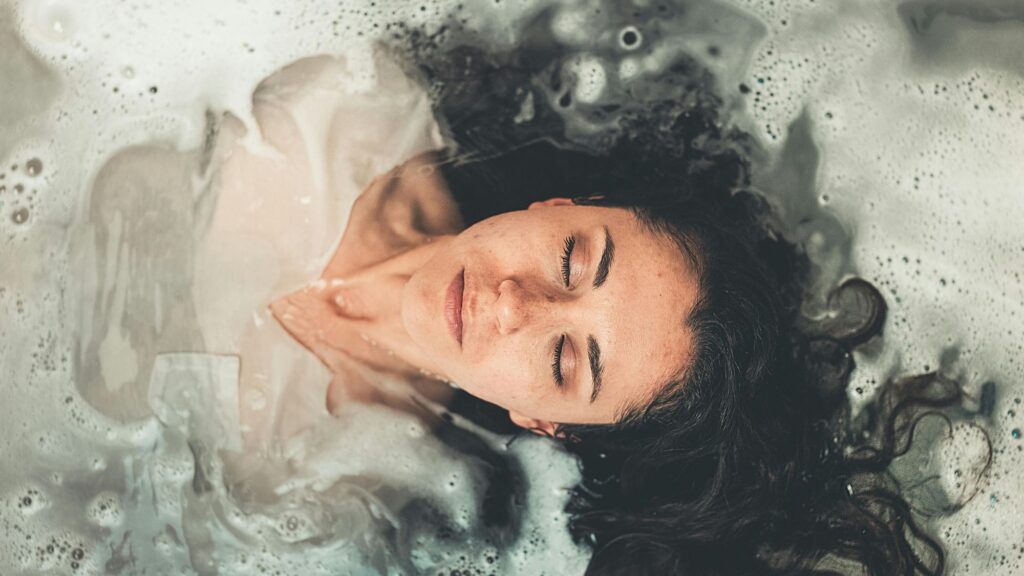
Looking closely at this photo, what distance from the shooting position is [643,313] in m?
0.84

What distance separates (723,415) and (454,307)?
33 cm

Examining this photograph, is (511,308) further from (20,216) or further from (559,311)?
(20,216)

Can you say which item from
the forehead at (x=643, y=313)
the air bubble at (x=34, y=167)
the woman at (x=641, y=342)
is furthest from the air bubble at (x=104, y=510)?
the forehead at (x=643, y=313)

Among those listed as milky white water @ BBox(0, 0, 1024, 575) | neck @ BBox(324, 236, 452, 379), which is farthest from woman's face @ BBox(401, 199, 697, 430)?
milky white water @ BBox(0, 0, 1024, 575)

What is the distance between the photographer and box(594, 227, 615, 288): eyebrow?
834 mm

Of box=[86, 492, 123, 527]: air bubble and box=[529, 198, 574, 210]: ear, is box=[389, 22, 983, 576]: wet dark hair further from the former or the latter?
box=[86, 492, 123, 527]: air bubble

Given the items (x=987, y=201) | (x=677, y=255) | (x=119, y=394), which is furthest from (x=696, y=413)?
(x=119, y=394)

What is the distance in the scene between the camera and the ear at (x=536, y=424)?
3.27 ft

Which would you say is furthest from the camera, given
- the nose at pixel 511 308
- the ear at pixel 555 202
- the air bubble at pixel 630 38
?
the air bubble at pixel 630 38

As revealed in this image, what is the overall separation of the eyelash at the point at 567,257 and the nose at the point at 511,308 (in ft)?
0.16

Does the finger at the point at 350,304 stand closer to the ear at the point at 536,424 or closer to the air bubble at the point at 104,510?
the ear at the point at 536,424

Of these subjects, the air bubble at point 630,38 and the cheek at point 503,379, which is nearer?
the cheek at point 503,379

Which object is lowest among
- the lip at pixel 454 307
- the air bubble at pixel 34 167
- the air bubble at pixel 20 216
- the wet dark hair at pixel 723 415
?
the wet dark hair at pixel 723 415

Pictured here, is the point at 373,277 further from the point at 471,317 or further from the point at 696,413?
the point at 696,413
